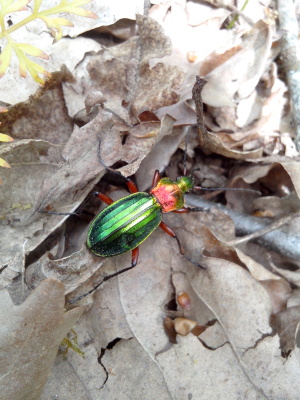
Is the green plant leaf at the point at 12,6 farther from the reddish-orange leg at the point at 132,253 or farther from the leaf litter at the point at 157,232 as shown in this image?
the reddish-orange leg at the point at 132,253

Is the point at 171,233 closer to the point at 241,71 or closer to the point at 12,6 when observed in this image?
the point at 241,71

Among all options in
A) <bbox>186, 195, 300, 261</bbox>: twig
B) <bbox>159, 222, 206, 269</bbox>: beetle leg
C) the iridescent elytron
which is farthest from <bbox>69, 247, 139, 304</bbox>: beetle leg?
<bbox>186, 195, 300, 261</bbox>: twig

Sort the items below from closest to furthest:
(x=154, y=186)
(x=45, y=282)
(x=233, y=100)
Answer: (x=45, y=282) → (x=154, y=186) → (x=233, y=100)

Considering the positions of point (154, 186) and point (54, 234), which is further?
point (154, 186)

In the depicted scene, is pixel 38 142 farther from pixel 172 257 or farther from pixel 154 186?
pixel 172 257

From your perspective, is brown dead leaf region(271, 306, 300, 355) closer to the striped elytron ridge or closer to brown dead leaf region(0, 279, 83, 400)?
the striped elytron ridge

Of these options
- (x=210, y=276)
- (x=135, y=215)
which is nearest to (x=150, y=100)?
(x=135, y=215)

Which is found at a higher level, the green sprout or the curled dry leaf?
the green sprout

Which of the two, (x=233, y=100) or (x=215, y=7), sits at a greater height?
(x=215, y=7)
